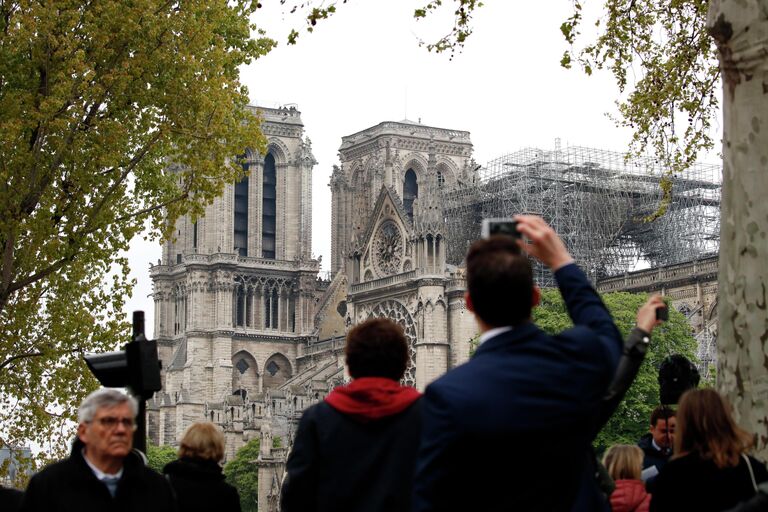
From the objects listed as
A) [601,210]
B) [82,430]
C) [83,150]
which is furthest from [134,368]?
[601,210]

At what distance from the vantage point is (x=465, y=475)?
5.62 m

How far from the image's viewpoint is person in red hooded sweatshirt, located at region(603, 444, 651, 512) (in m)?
8.91

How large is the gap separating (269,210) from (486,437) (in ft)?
A: 296

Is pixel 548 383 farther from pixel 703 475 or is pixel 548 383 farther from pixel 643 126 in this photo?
pixel 643 126

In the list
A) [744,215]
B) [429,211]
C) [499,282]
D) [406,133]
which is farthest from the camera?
[406,133]

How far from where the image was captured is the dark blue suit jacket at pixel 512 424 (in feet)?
18.3

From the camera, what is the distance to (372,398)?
22.7ft

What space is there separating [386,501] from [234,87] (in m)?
18.0

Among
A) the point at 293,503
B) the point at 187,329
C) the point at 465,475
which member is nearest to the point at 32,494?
the point at 293,503

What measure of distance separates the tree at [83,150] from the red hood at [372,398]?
47.4 ft

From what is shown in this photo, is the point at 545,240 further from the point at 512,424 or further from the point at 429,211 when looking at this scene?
the point at 429,211

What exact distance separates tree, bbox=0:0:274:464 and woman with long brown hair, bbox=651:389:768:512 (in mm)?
14527

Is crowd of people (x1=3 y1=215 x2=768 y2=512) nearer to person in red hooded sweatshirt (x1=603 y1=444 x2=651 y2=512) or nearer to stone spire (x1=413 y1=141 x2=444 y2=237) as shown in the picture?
person in red hooded sweatshirt (x1=603 y1=444 x2=651 y2=512)

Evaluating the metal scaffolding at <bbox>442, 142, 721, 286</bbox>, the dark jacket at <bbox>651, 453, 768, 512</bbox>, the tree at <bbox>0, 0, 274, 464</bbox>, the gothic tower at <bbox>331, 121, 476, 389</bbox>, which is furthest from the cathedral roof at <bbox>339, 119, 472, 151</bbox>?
the dark jacket at <bbox>651, 453, 768, 512</bbox>
